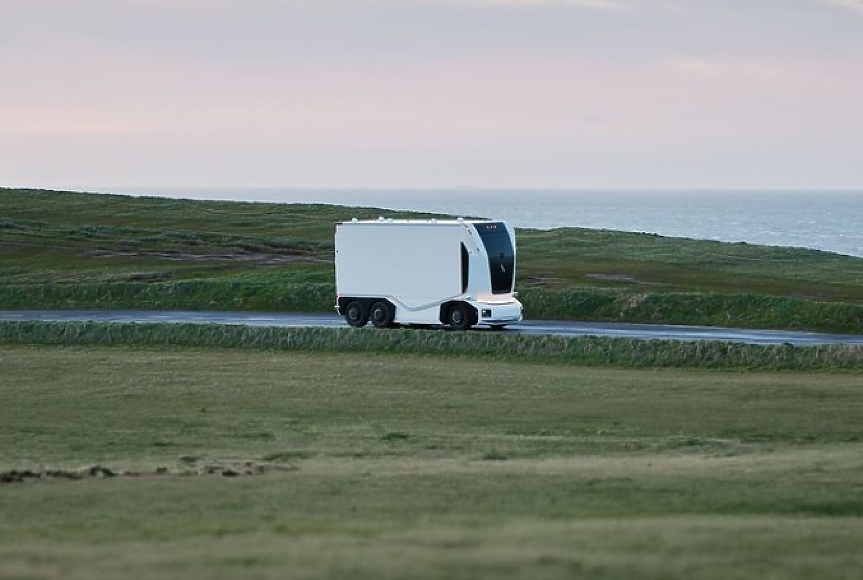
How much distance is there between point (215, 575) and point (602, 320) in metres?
38.6

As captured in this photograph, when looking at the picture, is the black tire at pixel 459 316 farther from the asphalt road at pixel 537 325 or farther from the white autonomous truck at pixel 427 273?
the asphalt road at pixel 537 325

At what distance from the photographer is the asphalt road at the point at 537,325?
42594 mm

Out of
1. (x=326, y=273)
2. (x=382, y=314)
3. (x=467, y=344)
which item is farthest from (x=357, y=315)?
(x=326, y=273)

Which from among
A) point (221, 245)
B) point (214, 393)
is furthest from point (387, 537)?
point (221, 245)

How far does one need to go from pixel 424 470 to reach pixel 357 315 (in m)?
26.1

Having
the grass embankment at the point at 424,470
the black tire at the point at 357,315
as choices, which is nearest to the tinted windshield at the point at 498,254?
the black tire at the point at 357,315

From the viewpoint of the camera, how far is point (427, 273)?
4488 centimetres

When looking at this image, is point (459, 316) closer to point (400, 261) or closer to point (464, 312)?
point (464, 312)

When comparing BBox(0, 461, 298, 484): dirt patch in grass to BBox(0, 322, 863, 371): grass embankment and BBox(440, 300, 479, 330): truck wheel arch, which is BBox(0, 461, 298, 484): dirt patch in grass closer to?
BBox(0, 322, 863, 371): grass embankment

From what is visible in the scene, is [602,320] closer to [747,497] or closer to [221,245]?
[747,497]

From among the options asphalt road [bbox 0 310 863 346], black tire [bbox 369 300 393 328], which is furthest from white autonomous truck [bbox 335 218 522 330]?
asphalt road [bbox 0 310 863 346]

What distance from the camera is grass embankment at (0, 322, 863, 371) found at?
125ft

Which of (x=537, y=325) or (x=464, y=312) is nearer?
(x=464, y=312)

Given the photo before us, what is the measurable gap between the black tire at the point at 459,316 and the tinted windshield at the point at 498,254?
1.10 meters
